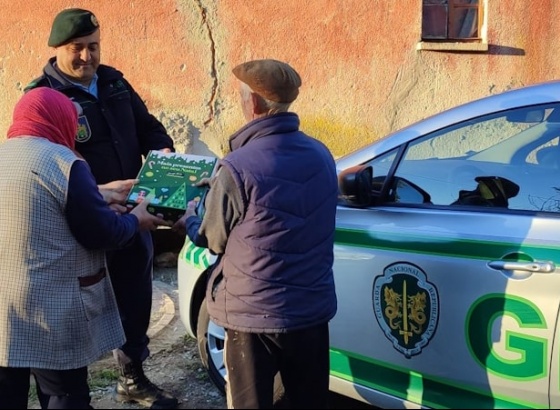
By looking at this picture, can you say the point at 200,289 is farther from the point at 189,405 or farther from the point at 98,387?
the point at 98,387

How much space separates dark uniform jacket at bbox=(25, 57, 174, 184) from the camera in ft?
10.5

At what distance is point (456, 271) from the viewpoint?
2.71 m

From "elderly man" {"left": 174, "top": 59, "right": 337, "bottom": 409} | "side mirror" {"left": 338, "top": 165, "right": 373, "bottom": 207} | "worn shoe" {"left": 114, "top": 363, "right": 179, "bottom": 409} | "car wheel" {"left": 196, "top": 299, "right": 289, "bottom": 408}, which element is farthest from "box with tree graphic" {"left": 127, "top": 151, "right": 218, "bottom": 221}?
"worn shoe" {"left": 114, "top": 363, "right": 179, "bottom": 409}

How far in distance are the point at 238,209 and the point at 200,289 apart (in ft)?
4.91

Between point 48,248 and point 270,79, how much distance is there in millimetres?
985

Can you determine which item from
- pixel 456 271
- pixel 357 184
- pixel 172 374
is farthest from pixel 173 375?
pixel 456 271

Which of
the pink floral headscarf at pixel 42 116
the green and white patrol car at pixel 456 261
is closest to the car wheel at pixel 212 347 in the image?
the green and white patrol car at pixel 456 261

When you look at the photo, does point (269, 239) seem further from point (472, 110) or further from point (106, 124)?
point (106, 124)

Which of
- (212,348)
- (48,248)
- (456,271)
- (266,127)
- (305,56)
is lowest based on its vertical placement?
(212,348)

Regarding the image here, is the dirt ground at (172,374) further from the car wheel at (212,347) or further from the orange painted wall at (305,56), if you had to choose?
the orange painted wall at (305,56)

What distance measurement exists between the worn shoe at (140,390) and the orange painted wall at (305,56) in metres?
3.43

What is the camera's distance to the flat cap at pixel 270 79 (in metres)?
2.25

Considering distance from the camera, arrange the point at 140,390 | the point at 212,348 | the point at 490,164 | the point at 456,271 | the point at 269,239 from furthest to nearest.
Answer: the point at 212,348
the point at 140,390
the point at 490,164
the point at 456,271
the point at 269,239

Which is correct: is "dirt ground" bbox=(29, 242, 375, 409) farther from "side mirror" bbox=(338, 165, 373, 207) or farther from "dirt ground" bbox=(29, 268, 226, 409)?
"side mirror" bbox=(338, 165, 373, 207)
